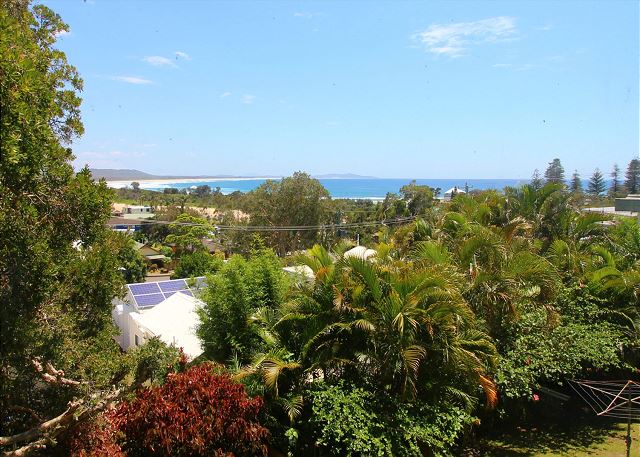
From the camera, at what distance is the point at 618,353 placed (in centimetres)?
1020

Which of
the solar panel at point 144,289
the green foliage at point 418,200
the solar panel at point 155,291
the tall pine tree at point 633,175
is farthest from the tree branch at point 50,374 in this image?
the tall pine tree at point 633,175

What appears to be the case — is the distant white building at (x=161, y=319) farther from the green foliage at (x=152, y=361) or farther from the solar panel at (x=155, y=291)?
the green foliage at (x=152, y=361)

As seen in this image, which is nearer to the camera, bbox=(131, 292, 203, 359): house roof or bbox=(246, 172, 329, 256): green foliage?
bbox=(131, 292, 203, 359): house roof

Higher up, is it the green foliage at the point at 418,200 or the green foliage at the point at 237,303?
the green foliage at the point at 418,200

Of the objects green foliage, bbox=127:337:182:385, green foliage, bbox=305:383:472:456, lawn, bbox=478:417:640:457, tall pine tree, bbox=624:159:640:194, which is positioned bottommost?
lawn, bbox=478:417:640:457

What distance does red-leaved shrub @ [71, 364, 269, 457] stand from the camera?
20.5ft

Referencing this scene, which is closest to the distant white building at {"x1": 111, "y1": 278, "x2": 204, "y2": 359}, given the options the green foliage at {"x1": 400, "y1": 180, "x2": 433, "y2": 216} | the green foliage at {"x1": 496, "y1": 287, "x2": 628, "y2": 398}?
the green foliage at {"x1": 496, "y1": 287, "x2": 628, "y2": 398}

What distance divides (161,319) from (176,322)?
1.73 feet

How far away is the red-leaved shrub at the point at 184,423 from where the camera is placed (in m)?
6.26

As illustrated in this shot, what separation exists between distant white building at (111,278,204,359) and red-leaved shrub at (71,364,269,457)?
4.02m

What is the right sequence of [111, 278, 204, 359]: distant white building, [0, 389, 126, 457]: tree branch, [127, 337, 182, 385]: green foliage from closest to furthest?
[0, 389, 126, 457]: tree branch < [127, 337, 182, 385]: green foliage < [111, 278, 204, 359]: distant white building

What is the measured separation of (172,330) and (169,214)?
155 feet

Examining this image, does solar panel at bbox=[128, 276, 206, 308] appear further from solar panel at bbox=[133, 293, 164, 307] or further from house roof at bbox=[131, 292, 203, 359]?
house roof at bbox=[131, 292, 203, 359]

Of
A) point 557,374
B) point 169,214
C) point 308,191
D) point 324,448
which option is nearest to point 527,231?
point 557,374
